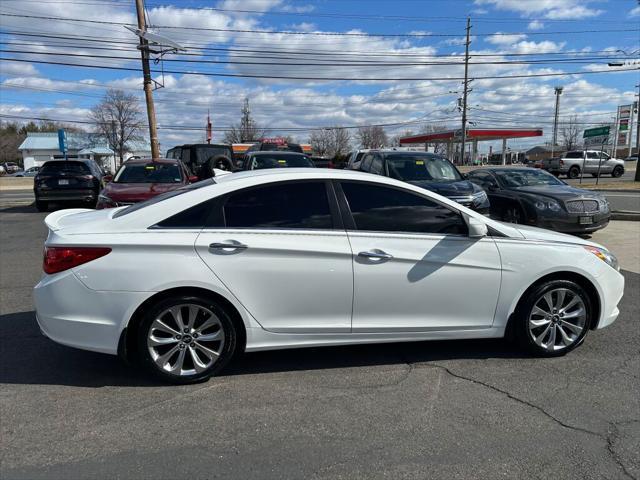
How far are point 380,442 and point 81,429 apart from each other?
6.29 feet

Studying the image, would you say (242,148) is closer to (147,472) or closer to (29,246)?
(29,246)

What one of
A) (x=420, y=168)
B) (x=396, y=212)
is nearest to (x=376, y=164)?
(x=420, y=168)

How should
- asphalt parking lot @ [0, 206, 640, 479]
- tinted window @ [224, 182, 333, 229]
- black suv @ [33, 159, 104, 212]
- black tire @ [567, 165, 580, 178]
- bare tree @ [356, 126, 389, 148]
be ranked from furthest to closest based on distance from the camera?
bare tree @ [356, 126, 389, 148] → black tire @ [567, 165, 580, 178] → black suv @ [33, 159, 104, 212] → tinted window @ [224, 182, 333, 229] → asphalt parking lot @ [0, 206, 640, 479]

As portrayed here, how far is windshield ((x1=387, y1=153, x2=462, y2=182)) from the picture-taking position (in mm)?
10195

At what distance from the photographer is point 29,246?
391 inches

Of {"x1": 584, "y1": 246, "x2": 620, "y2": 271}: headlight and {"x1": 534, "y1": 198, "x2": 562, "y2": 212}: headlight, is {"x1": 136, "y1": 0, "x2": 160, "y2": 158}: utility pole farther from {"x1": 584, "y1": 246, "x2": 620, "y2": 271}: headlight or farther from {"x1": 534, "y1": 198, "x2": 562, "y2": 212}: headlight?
{"x1": 584, "y1": 246, "x2": 620, "y2": 271}: headlight

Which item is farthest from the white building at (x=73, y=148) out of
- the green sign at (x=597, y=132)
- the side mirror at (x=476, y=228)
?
the side mirror at (x=476, y=228)

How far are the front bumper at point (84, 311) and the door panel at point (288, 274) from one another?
65 centimetres

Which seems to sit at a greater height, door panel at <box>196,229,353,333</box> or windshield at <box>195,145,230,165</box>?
windshield at <box>195,145,230,165</box>

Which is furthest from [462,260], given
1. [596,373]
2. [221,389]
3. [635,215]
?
[635,215]

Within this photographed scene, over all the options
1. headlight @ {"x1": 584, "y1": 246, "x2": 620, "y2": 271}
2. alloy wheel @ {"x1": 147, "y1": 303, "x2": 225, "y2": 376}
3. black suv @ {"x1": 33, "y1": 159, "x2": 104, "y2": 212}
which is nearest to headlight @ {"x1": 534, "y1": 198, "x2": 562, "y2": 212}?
headlight @ {"x1": 584, "y1": 246, "x2": 620, "y2": 271}

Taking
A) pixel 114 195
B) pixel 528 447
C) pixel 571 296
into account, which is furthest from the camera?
pixel 114 195

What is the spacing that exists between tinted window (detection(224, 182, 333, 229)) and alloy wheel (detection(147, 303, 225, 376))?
736 mm

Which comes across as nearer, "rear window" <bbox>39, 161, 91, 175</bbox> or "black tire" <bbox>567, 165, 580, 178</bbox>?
"rear window" <bbox>39, 161, 91, 175</bbox>
